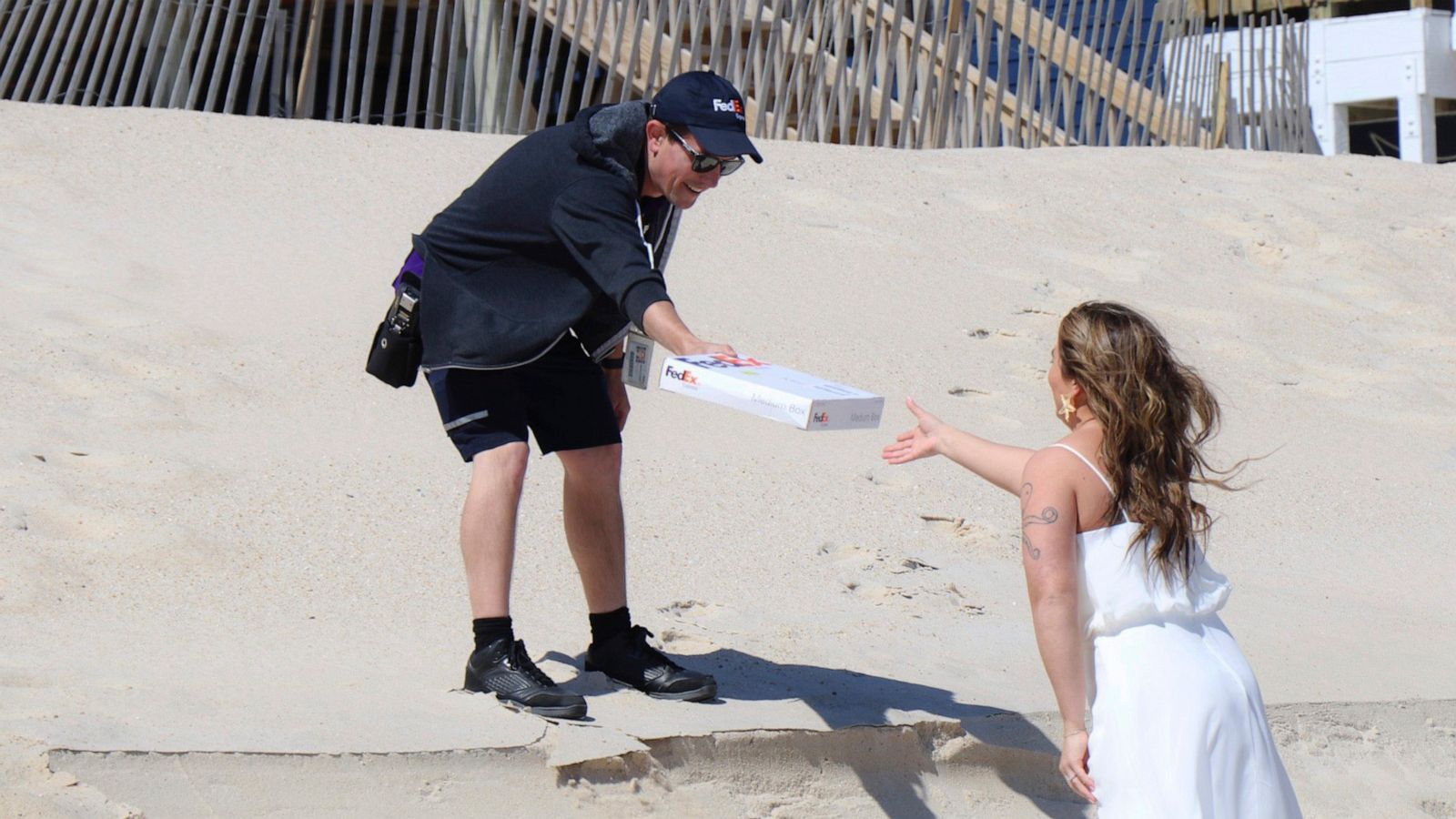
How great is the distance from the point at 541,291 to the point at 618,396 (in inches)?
17.0

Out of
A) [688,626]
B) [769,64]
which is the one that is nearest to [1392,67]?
A: [769,64]

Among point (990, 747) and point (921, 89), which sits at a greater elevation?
point (921, 89)

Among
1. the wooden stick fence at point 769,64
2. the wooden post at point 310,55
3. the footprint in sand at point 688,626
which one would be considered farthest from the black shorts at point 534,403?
the wooden post at point 310,55

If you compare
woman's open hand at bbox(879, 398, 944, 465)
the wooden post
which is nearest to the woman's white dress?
woman's open hand at bbox(879, 398, 944, 465)

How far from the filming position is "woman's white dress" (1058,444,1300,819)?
2.28 meters

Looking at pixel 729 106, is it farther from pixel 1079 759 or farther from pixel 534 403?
pixel 1079 759

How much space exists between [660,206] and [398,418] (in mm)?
2210

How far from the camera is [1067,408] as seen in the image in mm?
2477

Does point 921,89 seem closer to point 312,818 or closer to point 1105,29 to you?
point 1105,29

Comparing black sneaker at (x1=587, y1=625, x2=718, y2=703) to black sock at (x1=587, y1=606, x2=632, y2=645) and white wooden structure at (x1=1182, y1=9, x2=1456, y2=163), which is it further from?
white wooden structure at (x1=1182, y1=9, x2=1456, y2=163)

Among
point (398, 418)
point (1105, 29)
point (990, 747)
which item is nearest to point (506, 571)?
point (990, 747)

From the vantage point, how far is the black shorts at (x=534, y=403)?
119 inches

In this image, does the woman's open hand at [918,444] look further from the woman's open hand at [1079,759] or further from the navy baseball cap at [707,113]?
the navy baseball cap at [707,113]

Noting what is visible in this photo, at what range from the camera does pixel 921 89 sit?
818cm
